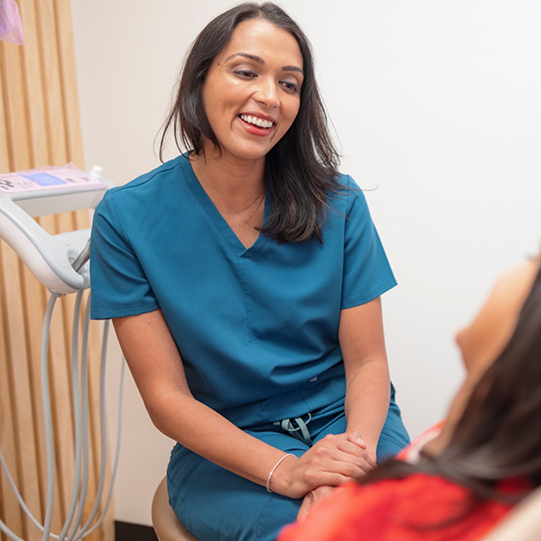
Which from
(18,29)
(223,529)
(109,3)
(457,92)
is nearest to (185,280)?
(223,529)

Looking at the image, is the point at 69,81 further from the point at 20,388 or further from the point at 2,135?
the point at 20,388

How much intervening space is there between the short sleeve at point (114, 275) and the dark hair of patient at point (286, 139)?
21 centimetres

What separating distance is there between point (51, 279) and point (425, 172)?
0.95 meters

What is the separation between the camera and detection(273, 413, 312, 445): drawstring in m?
1.16

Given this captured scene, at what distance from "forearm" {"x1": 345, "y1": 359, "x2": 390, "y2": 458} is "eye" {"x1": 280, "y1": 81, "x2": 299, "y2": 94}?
0.57 meters

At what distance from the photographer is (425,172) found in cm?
152

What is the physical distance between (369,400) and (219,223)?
45 centimetres

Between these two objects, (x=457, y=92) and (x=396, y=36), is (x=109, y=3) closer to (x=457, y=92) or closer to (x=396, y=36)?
(x=396, y=36)

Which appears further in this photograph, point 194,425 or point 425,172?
point 425,172

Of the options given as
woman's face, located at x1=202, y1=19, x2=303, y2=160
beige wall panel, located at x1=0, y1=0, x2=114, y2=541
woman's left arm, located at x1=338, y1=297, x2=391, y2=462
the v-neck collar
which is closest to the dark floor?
beige wall panel, located at x1=0, y1=0, x2=114, y2=541

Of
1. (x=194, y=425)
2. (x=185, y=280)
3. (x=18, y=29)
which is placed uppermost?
(x=18, y=29)

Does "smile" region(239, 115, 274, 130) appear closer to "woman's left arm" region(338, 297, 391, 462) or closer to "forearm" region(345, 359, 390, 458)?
"woman's left arm" region(338, 297, 391, 462)

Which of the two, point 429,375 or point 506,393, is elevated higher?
point 506,393

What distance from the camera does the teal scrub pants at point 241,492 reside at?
983mm
